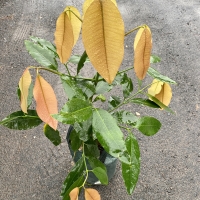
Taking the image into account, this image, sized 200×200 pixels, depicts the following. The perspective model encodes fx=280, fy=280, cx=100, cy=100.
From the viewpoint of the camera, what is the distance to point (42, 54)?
0.85 m

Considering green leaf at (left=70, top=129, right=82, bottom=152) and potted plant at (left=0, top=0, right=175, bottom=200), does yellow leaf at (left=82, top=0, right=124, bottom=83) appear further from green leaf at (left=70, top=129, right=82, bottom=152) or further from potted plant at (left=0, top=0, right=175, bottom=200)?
green leaf at (left=70, top=129, right=82, bottom=152)

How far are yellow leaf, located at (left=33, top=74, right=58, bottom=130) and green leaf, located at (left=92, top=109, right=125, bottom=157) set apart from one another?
118mm

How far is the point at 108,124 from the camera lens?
2.23ft

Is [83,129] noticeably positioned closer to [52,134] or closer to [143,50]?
[52,134]

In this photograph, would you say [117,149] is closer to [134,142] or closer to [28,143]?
[134,142]

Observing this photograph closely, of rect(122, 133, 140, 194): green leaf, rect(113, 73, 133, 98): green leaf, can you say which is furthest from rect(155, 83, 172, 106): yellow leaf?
rect(122, 133, 140, 194): green leaf

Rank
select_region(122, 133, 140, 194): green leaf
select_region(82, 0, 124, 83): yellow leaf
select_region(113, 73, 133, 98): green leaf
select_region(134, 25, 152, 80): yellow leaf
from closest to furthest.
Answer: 1. select_region(82, 0, 124, 83): yellow leaf
2. select_region(134, 25, 152, 80): yellow leaf
3. select_region(122, 133, 140, 194): green leaf
4. select_region(113, 73, 133, 98): green leaf

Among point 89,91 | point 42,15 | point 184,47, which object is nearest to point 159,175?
point 89,91

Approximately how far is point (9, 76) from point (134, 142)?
4.36ft

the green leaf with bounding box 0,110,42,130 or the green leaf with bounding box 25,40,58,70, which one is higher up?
the green leaf with bounding box 25,40,58,70

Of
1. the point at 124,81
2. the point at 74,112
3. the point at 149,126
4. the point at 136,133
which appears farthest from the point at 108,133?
the point at 136,133

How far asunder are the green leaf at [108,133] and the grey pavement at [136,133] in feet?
2.69

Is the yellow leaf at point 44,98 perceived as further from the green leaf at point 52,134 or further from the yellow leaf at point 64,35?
the green leaf at point 52,134

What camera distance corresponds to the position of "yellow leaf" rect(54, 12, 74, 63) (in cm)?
60
